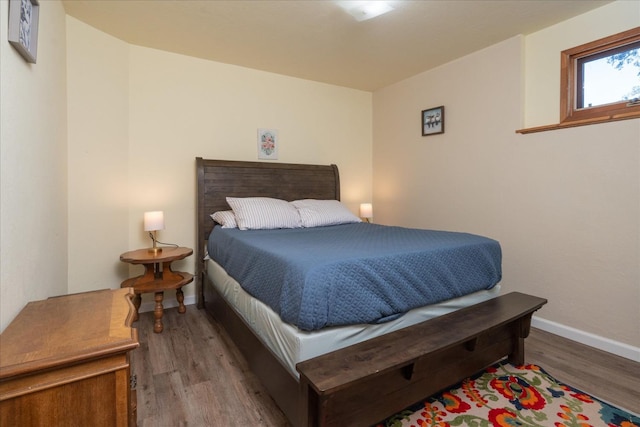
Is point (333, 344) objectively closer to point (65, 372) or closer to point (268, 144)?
point (65, 372)

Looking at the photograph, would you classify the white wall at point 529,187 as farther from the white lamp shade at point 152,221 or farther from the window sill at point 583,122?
the white lamp shade at point 152,221

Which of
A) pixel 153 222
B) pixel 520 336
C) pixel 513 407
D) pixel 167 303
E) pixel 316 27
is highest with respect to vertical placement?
pixel 316 27

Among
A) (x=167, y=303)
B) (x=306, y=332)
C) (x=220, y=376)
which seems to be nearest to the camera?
(x=306, y=332)

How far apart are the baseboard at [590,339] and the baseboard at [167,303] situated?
10.1ft

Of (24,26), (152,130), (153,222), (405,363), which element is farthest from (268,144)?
(405,363)

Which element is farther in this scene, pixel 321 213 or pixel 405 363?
pixel 321 213

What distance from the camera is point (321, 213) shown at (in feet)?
10.1

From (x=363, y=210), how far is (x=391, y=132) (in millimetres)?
1045

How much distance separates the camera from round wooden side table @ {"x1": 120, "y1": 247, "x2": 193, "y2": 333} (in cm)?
239

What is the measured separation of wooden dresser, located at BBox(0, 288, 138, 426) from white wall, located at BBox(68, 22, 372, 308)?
1.73 meters

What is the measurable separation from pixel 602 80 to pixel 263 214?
280 cm

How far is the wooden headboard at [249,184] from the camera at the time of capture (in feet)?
9.78

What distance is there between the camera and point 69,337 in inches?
37.8

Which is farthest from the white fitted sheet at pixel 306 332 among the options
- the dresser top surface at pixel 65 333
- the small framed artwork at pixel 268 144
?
the small framed artwork at pixel 268 144
